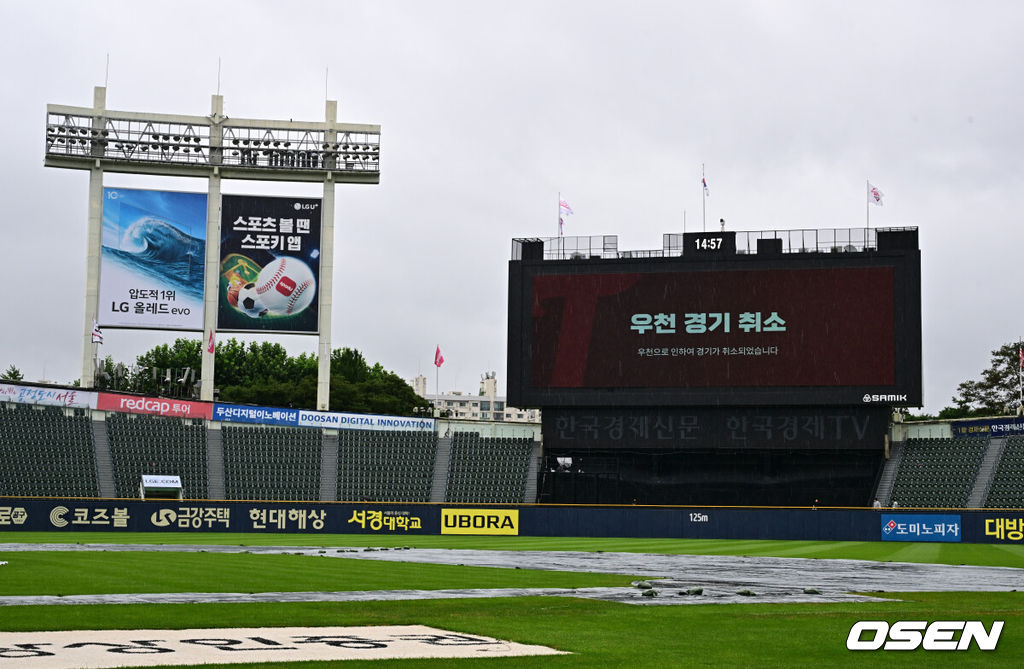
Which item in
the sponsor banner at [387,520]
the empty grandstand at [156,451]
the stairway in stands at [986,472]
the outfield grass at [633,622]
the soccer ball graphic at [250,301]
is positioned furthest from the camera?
the soccer ball graphic at [250,301]

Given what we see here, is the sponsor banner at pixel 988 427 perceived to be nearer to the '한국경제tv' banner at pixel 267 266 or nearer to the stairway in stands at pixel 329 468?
the stairway in stands at pixel 329 468

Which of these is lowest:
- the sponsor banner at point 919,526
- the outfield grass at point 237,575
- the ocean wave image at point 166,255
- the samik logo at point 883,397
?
the sponsor banner at point 919,526

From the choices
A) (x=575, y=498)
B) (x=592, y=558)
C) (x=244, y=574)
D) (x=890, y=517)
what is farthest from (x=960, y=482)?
(x=244, y=574)

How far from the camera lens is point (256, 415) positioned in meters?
66.5

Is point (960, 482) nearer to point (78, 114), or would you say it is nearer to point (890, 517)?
point (890, 517)

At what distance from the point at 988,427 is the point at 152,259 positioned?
4577 cm

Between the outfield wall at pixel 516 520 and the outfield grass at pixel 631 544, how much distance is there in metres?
1.16

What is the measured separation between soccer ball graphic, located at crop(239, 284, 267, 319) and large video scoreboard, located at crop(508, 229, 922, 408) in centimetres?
1396

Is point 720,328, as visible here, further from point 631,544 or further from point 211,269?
point 211,269

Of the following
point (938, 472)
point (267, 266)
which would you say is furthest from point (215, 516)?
point (938, 472)

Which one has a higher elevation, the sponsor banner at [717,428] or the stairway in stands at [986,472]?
the sponsor banner at [717,428]

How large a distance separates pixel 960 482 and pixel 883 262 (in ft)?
42.9

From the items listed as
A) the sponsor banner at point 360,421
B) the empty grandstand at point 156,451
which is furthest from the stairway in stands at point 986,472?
the empty grandstand at point 156,451

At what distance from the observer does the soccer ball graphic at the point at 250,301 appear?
6216cm
